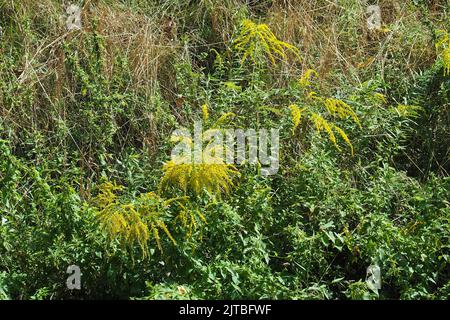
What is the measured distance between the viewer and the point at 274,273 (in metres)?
4.51

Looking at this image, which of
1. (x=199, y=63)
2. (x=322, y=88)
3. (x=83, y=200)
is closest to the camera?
(x=83, y=200)

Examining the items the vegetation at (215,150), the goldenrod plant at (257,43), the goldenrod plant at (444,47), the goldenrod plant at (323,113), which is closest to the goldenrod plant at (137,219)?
the vegetation at (215,150)

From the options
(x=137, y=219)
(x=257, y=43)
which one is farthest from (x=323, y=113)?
(x=137, y=219)

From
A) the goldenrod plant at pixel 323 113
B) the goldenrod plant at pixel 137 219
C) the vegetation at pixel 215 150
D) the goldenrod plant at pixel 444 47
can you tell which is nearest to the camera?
the goldenrod plant at pixel 137 219

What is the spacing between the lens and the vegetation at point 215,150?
Answer: 4.38 m

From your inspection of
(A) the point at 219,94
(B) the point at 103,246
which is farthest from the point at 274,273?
(A) the point at 219,94

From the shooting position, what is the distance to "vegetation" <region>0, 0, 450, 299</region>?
438 cm

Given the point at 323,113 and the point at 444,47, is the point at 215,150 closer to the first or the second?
the point at 323,113

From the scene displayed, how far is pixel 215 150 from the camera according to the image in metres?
4.45

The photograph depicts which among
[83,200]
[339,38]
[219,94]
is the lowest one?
[83,200]

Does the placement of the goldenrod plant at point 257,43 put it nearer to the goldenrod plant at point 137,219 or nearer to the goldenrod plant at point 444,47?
the goldenrod plant at point 444,47

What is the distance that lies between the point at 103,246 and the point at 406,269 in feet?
4.79

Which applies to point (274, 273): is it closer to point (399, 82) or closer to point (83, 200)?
point (83, 200)

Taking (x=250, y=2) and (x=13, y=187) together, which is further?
(x=250, y=2)
